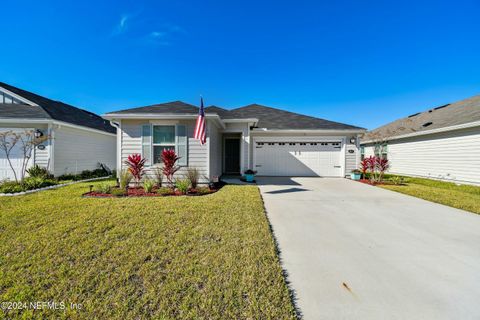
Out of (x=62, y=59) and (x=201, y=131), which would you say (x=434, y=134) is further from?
(x=62, y=59)

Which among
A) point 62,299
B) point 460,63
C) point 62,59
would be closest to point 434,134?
point 460,63

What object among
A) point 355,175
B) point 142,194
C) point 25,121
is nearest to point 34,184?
point 25,121

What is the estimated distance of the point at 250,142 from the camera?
1066cm

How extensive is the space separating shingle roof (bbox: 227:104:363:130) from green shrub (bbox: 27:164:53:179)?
8542 mm

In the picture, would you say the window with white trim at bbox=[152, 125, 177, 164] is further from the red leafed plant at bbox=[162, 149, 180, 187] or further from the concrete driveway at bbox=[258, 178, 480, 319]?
the concrete driveway at bbox=[258, 178, 480, 319]

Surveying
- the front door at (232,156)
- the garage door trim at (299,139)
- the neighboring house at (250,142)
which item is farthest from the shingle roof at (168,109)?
the garage door trim at (299,139)

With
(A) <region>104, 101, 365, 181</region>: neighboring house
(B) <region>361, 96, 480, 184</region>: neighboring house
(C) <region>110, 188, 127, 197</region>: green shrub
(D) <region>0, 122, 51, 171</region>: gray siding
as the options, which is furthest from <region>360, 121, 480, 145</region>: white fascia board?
(D) <region>0, 122, 51, 171</region>: gray siding

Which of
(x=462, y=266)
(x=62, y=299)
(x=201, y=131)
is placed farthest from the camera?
(x=201, y=131)

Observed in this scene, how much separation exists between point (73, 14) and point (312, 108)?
16660 millimetres

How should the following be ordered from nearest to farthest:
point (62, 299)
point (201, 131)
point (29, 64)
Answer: point (62, 299)
point (201, 131)
point (29, 64)

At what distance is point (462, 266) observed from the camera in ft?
7.85

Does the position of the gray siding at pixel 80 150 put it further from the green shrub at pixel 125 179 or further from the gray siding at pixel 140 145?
the green shrub at pixel 125 179

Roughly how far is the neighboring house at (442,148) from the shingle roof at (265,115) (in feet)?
13.7

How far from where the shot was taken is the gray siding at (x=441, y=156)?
26.5 feet
